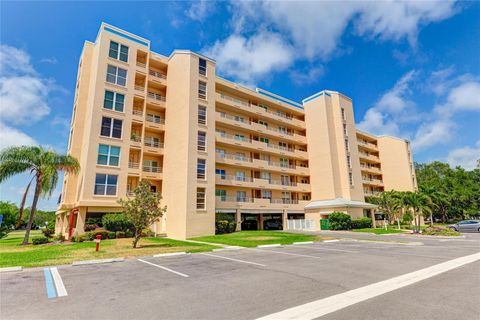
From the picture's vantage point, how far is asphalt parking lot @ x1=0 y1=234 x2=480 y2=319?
545 centimetres

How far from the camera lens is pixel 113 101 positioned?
91.4ft

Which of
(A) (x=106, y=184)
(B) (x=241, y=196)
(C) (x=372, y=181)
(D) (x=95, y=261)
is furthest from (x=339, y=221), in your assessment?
(D) (x=95, y=261)

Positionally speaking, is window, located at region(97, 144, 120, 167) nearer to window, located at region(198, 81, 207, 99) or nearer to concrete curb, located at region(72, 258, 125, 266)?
window, located at region(198, 81, 207, 99)

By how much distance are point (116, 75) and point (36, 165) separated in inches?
490

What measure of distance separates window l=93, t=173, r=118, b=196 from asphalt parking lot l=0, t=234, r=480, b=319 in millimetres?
15597

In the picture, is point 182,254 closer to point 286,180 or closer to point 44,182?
point 44,182

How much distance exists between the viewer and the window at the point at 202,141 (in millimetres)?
28516

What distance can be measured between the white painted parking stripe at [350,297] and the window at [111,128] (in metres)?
26.6

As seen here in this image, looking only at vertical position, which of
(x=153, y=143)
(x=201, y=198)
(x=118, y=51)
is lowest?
(x=201, y=198)

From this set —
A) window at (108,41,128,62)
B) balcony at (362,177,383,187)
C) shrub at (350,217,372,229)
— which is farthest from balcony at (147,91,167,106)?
balcony at (362,177,383,187)

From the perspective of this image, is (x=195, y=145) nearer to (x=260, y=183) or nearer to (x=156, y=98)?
(x=156, y=98)

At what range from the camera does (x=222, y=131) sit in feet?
117

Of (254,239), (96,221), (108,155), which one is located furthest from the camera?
(108,155)

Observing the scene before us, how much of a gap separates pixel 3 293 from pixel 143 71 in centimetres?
2801
